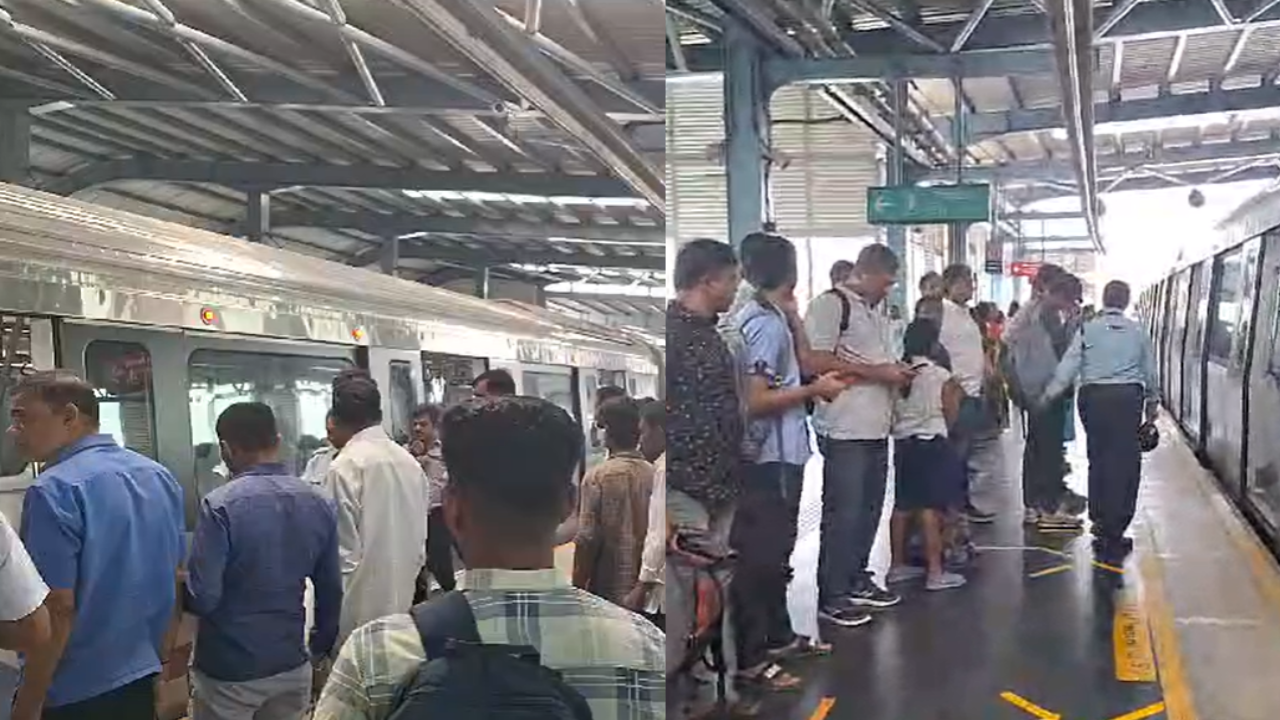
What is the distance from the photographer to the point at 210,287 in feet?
4.09

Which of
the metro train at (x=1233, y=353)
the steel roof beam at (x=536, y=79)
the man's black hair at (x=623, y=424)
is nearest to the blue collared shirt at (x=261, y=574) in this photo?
the man's black hair at (x=623, y=424)

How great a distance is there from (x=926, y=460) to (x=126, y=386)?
89 centimetres

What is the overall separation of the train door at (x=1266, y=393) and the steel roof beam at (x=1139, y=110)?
205mm

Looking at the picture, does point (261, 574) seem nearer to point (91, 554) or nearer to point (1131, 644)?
point (91, 554)

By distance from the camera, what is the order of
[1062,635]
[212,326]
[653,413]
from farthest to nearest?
[212,326] < [1062,635] < [653,413]

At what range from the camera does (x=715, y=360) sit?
1.01 meters

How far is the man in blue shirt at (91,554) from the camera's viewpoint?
1251mm

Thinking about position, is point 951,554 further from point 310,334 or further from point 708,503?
point 310,334

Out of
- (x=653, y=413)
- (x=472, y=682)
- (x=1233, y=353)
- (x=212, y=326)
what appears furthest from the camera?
(x=1233, y=353)

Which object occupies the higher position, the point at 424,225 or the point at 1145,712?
the point at 424,225

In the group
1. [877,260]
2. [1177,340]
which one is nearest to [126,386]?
[877,260]

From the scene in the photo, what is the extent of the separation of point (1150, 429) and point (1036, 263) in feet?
0.79

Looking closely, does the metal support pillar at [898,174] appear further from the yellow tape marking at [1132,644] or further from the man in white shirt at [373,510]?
the man in white shirt at [373,510]

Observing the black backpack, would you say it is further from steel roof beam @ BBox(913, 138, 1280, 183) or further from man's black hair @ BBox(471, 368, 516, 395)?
steel roof beam @ BBox(913, 138, 1280, 183)
